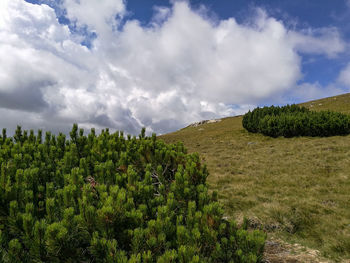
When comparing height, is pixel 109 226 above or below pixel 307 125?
below

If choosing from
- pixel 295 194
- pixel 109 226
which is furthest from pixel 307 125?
pixel 109 226

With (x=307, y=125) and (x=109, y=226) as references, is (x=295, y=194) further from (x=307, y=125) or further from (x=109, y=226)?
(x=307, y=125)

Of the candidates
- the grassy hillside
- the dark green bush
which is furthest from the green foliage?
the dark green bush

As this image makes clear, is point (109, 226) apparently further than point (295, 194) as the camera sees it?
No

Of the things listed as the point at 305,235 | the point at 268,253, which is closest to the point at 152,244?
the point at 268,253

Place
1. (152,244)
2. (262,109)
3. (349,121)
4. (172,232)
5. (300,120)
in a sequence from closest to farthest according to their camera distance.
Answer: (152,244) → (172,232) → (349,121) → (300,120) → (262,109)

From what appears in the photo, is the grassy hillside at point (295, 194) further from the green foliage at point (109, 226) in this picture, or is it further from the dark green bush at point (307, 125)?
the dark green bush at point (307, 125)

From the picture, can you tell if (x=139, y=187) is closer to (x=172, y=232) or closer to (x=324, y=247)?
(x=172, y=232)

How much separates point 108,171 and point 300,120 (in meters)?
27.3

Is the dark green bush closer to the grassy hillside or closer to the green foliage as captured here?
the grassy hillside

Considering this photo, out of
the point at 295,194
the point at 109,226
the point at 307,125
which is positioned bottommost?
the point at 295,194

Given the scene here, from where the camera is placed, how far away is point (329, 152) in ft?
54.8

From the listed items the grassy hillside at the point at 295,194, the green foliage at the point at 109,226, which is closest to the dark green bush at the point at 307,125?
the grassy hillside at the point at 295,194

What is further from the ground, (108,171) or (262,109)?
(262,109)
